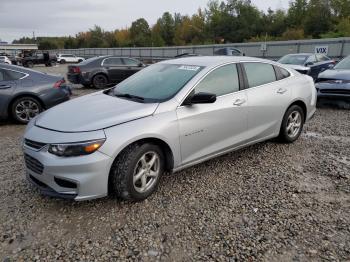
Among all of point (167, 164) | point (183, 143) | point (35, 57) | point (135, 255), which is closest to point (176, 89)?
point (183, 143)

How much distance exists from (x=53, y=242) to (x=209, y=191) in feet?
5.93

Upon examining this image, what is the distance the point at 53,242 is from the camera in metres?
2.87

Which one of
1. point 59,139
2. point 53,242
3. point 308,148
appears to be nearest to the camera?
point 53,242

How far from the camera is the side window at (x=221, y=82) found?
3949 millimetres

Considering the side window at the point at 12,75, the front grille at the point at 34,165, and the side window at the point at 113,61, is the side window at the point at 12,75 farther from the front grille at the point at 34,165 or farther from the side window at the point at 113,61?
the side window at the point at 113,61

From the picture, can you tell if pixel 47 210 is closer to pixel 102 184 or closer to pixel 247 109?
pixel 102 184

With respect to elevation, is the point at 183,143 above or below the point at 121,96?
below

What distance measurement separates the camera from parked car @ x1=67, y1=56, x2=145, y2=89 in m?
12.8

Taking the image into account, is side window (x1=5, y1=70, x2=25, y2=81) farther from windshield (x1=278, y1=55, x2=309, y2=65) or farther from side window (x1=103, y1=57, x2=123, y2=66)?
windshield (x1=278, y1=55, x2=309, y2=65)

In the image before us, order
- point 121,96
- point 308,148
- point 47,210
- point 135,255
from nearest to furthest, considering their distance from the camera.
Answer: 1. point 135,255
2. point 47,210
3. point 121,96
4. point 308,148

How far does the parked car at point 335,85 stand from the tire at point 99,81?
8.49 metres

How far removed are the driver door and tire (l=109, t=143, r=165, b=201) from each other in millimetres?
379

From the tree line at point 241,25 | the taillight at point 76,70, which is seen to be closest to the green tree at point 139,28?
the tree line at point 241,25

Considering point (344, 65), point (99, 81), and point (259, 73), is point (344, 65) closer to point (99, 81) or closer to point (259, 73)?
point (259, 73)
